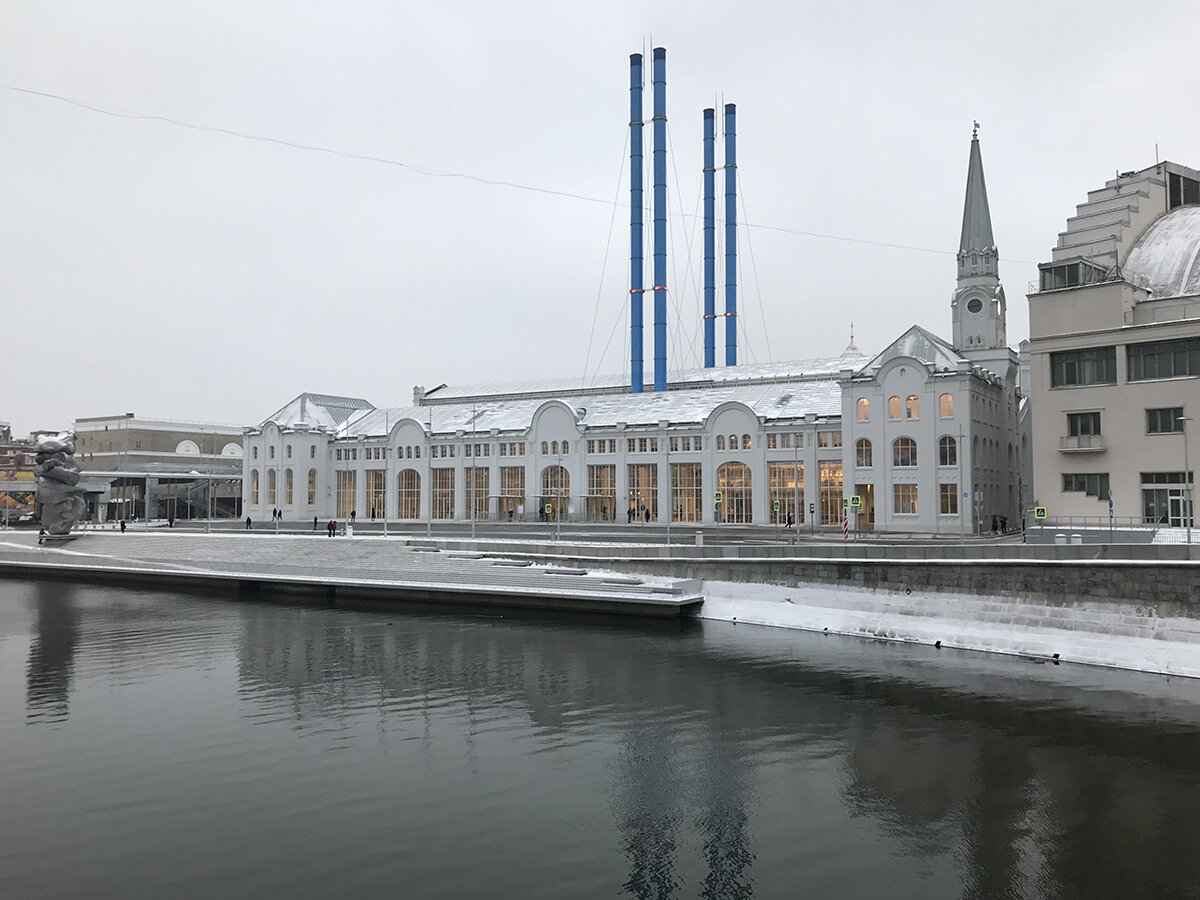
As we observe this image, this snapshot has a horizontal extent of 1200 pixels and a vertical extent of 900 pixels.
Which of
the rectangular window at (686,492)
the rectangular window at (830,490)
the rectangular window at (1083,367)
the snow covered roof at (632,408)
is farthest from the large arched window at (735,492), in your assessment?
the rectangular window at (1083,367)

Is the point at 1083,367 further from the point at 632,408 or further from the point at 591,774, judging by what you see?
the point at 591,774

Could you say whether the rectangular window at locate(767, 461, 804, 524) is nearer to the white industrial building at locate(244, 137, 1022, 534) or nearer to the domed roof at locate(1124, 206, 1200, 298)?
the white industrial building at locate(244, 137, 1022, 534)

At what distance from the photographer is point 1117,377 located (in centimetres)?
5216

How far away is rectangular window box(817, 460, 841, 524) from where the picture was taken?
72394 mm

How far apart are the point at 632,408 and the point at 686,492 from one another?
477 inches

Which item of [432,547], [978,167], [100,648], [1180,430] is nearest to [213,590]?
[432,547]

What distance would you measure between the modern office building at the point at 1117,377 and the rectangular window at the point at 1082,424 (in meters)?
0.05

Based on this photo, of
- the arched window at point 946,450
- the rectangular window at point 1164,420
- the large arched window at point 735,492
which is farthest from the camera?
the large arched window at point 735,492

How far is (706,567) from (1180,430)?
27.8 metres

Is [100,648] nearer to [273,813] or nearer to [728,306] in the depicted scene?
[273,813]

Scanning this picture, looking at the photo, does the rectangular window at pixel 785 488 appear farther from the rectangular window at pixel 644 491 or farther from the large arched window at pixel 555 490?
the large arched window at pixel 555 490

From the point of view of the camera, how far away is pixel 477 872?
53.1 ft

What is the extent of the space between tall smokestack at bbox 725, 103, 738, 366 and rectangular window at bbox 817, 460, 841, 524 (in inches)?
1744

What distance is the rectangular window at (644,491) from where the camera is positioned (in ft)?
272
